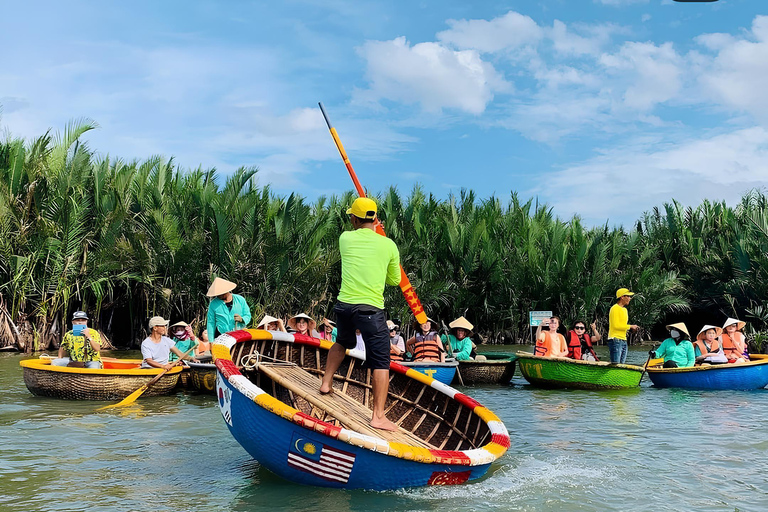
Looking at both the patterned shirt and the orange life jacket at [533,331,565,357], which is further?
the orange life jacket at [533,331,565,357]

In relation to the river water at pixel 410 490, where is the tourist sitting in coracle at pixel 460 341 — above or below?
above

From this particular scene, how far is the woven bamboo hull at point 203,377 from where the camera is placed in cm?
1042

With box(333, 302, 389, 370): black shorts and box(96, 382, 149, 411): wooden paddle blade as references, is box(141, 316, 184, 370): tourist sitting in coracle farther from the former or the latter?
box(333, 302, 389, 370): black shorts

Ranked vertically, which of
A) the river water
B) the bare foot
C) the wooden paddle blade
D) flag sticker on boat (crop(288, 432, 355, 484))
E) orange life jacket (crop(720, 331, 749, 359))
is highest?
orange life jacket (crop(720, 331, 749, 359))

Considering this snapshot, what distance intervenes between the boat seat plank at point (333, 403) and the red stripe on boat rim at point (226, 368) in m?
0.51

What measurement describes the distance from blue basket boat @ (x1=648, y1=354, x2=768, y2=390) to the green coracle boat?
1.81 ft

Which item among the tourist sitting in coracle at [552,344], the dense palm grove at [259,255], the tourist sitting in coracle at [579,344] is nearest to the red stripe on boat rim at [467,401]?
→ the tourist sitting in coracle at [552,344]

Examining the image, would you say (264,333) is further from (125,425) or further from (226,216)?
(226,216)

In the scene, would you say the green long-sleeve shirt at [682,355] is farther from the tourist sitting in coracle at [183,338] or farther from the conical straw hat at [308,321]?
the tourist sitting in coracle at [183,338]

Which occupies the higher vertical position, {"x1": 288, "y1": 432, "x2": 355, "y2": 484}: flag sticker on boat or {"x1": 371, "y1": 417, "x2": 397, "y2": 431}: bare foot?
{"x1": 371, "y1": 417, "x2": 397, "y2": 431}: bare foot

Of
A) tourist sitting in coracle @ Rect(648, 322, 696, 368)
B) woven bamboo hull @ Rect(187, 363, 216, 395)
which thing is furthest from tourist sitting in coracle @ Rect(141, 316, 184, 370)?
tourist sitting in coracle @ Rect(648, 322, 696, 368)

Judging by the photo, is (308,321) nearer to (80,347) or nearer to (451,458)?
(80,347)

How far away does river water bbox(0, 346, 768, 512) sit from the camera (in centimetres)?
557

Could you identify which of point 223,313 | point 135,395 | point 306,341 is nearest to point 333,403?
point 306,341
